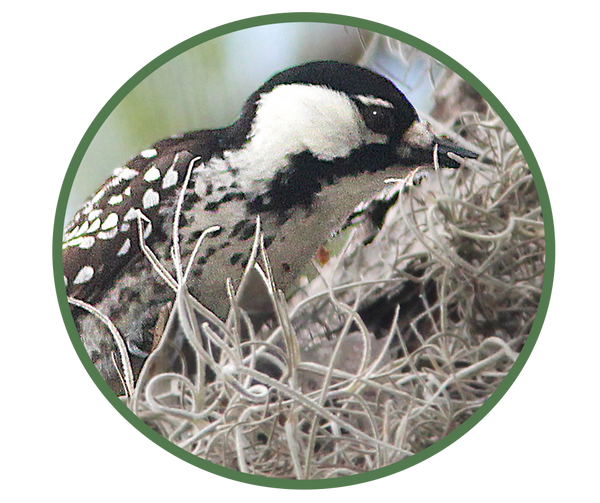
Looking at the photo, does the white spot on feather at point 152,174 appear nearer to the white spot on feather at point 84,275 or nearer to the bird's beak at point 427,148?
the white spot on feather at point 84,275

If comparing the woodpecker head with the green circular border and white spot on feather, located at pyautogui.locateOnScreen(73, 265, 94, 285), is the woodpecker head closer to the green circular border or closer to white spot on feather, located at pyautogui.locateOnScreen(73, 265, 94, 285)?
the green circular border

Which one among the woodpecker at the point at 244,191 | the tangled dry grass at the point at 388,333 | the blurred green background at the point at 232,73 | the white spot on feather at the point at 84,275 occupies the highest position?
the blurred green background at the point at 232,73

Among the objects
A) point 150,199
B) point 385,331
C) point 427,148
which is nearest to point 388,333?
point 385,331

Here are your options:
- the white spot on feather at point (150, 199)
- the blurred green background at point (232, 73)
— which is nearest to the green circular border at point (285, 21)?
the blurred green background at point (232, 73)

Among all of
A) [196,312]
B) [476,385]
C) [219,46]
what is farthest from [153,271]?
[476,385]

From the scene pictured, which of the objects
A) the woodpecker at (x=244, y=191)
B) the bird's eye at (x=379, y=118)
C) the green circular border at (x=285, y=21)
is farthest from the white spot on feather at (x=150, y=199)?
the bird's eye at (x=379, y=118)

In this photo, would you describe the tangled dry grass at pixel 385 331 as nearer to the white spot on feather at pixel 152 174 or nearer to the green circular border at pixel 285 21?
the green circular border at pixel 285 21

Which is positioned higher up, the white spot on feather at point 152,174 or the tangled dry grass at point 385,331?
the white spot on feather at point 152,174
